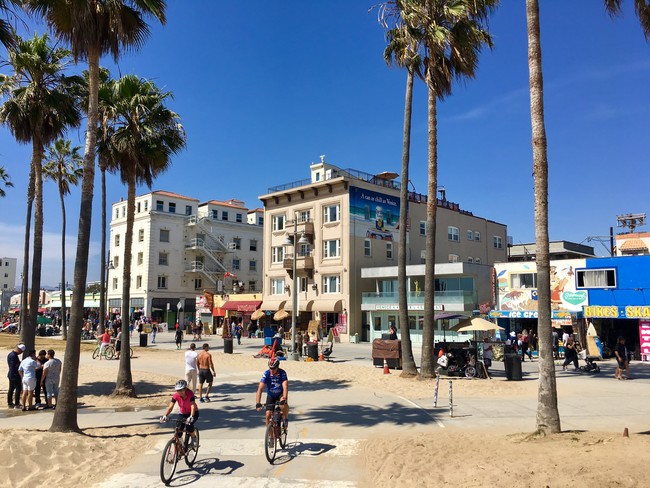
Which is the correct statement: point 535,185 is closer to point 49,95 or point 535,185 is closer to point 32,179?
point 49,95

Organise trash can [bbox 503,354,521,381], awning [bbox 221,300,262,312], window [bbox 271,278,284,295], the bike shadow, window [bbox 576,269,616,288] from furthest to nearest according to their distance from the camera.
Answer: awning [bbox 221,300,262,312], window [bbox 271,278,284,295], window [bbox 576,269,616,288], trash can [bbox 503,354,521,381], the bike shadow

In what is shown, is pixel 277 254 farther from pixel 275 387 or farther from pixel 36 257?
pixel 275 387

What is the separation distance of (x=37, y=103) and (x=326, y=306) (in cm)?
2901

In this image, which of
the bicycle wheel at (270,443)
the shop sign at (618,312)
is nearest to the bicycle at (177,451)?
the bicycle wheel at (270,443)

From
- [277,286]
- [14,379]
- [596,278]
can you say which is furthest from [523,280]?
[14,379]

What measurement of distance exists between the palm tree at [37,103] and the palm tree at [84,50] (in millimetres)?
6297

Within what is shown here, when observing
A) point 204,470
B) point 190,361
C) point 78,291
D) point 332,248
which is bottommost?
point 204,470

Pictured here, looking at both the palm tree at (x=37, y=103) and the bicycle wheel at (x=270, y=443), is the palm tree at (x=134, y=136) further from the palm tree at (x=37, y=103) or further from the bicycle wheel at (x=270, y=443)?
the bicycle wheel at (x=270, y=443)

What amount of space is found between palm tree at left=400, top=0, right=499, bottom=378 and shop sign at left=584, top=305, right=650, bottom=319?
47.8 feet

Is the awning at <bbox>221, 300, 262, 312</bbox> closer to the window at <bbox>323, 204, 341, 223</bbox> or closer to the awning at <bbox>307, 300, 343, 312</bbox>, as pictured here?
the awning at <bbox>307, 300, 343, 312</bbox>

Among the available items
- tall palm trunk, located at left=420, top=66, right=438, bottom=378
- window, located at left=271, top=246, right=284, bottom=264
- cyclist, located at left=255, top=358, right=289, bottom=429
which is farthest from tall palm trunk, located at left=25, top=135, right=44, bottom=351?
window, located at left=271, top=246, right=284, bottom=264

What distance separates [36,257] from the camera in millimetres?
18469

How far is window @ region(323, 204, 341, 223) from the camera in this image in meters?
44.0

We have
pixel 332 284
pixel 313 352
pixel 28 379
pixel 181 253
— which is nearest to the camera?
pixel 28 379
